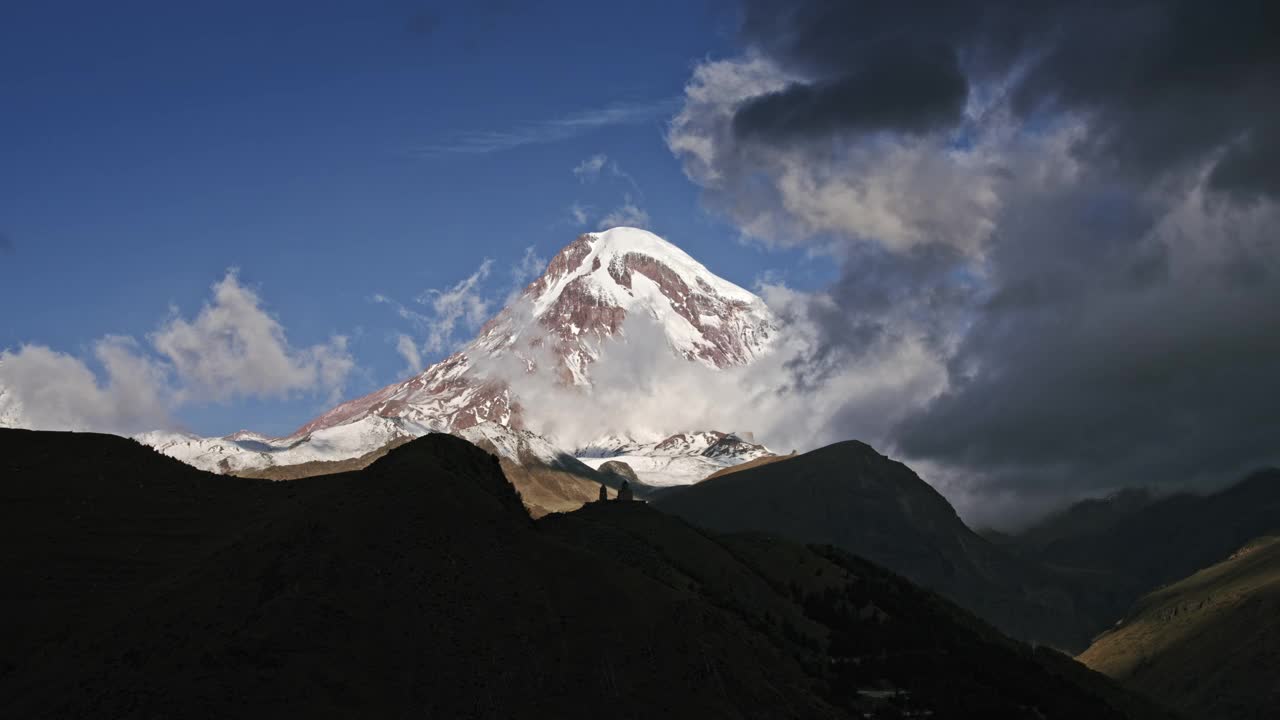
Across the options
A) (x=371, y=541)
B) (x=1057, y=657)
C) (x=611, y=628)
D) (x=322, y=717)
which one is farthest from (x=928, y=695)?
(x=1057, y=657)

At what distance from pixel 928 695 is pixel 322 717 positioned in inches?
2282

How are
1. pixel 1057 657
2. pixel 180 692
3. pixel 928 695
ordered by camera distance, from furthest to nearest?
pixel 1057 657 → pixel 928 695 → pixel 180 692

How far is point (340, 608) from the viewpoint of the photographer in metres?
64.9

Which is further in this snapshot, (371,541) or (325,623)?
(371,541)

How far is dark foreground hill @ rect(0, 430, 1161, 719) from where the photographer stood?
196 ft

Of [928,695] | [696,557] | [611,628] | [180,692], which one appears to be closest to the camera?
[180,692]

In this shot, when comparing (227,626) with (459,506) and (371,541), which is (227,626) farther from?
(459,506)

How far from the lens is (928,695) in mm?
102000

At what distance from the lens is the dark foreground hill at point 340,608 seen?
59.8 meters

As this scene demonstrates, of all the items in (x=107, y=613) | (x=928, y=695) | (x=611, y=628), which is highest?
(x=107, y=613)

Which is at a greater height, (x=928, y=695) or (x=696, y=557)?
(x=696, y=557)

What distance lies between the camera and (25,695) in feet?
188

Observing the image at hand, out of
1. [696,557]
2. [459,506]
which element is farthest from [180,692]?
[696,557]

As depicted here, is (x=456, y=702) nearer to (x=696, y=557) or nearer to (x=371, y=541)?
(x=371, y=541)
